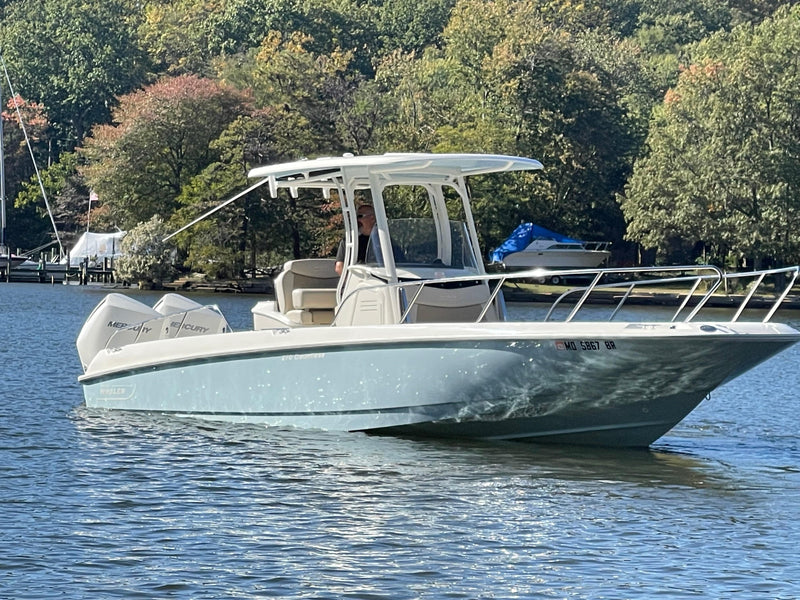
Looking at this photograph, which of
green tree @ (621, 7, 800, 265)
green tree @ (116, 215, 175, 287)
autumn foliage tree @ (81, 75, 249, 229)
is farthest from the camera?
autumn foliage tree @ (81, 75, 249, 229)

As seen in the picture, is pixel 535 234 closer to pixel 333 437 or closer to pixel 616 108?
pixel 616 108

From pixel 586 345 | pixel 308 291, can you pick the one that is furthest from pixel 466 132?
pixel 586 345

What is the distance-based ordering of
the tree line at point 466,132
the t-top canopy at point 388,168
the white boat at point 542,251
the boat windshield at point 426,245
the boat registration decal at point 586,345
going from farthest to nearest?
the white boat at point 542,251 < the tree line at point 466,132 < the boat windshield at point 426,245 < the t-top canopy at point 388,168 < the boat registration decal at point 586,345

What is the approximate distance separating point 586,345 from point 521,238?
58321 millimetres

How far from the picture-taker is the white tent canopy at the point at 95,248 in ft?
263

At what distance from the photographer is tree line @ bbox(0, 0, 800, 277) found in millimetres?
66062

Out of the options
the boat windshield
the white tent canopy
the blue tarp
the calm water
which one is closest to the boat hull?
the calm water

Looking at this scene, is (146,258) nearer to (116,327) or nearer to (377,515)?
(116,327)

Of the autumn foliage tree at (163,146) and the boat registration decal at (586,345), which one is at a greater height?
the autumn foliage tree at (163,146)

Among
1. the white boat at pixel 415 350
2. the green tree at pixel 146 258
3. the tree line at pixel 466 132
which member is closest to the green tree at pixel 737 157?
the tree line at pixel 466 132

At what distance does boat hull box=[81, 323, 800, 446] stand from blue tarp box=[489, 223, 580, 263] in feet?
177

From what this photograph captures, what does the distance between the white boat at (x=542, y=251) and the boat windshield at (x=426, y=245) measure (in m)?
53.0

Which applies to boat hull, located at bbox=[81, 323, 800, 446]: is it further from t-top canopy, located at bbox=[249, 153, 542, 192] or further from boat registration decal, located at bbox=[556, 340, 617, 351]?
t-top canopy, located at bbox=[249, 153, 542, 192]

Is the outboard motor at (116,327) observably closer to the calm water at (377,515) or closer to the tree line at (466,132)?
the calm water at (377,515)
